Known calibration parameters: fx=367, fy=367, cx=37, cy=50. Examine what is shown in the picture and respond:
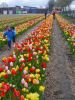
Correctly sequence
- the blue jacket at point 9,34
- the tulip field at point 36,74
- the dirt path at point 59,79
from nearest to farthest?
1. the tulip field at point 36,74
2. the dirt path at point 59,79
3. the blue jacket at point 9,34

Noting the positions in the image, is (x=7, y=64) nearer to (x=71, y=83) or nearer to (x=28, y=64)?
(x=28, y=64)

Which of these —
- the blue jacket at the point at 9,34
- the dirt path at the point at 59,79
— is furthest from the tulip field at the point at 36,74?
the blue jacket at the point at 9,34

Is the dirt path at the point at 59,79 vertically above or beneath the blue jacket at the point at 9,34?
beneath

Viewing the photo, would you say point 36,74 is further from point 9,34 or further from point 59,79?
point 9,34

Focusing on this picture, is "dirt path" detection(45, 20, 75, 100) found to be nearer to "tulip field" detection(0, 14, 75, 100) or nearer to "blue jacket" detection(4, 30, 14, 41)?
"tulip field" detection(0, 14, 75, 100)

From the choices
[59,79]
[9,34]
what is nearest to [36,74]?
[59,79]

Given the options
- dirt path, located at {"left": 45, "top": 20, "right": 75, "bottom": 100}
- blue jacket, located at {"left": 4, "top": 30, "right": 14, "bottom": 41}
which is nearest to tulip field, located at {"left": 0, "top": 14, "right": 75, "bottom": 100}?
dirt path, located at {"left": 45, "top": 20, "right": 75, "bottom": 100}

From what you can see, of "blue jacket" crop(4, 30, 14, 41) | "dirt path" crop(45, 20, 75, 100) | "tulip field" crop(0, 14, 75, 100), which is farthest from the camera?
"blue jacket" crop(4, 30, 14, 41)

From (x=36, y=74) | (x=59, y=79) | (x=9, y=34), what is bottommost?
(x=59, y=79)

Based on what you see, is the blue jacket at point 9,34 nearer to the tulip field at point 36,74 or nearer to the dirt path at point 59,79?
the tulip field at point 36,74

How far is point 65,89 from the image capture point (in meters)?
9.52

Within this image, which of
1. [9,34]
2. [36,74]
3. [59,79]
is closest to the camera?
[36,74]

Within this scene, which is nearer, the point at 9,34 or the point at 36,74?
the point at 36,74

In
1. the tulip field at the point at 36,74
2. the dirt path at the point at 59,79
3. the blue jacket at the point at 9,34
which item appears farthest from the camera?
the blue jacket at the point at 9,34
